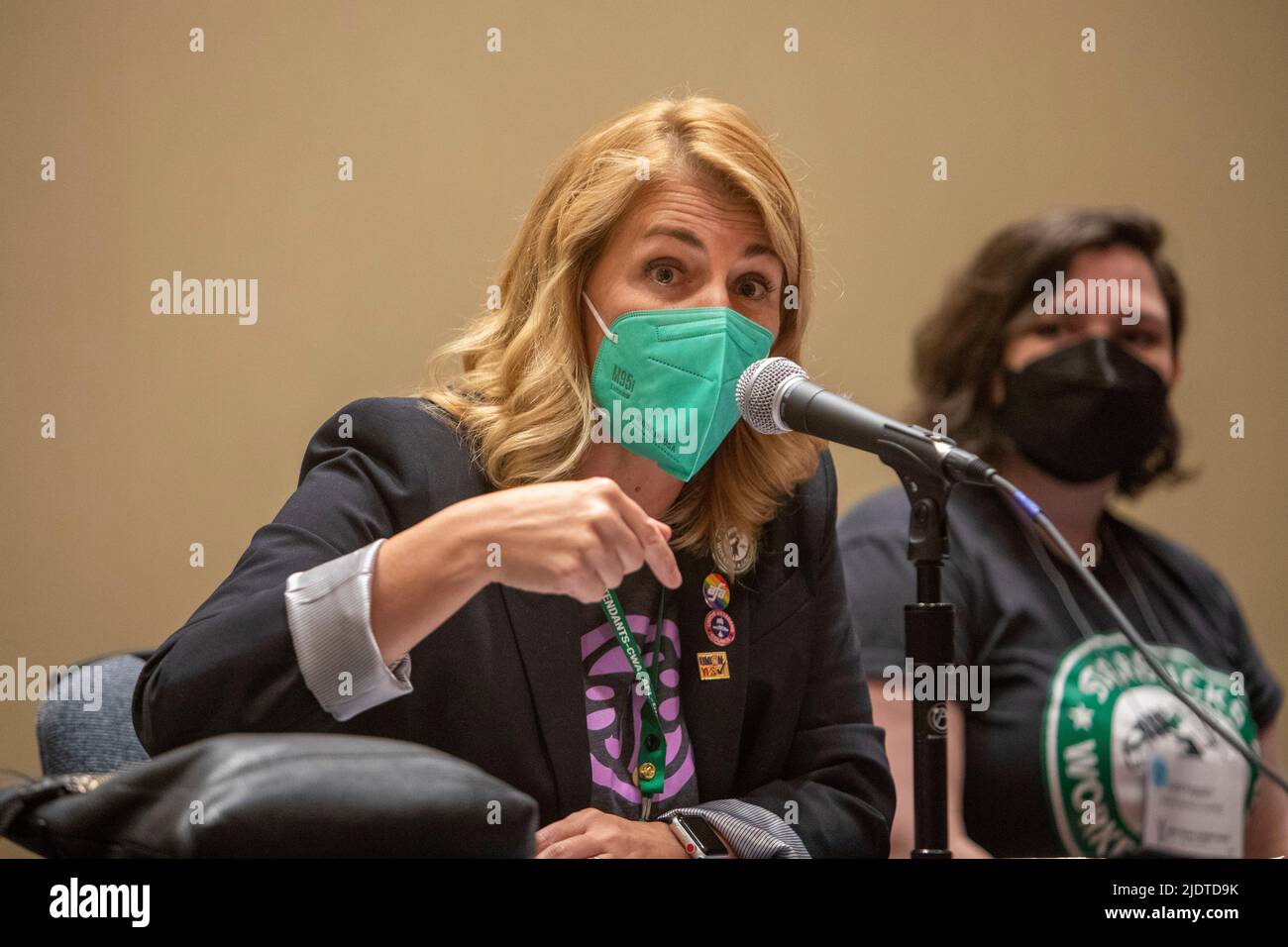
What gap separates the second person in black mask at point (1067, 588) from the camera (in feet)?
6.72

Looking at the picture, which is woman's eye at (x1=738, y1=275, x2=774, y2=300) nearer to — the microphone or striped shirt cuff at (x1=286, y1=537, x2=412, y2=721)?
the microphone

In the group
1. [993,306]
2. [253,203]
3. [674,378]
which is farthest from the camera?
[993,306]

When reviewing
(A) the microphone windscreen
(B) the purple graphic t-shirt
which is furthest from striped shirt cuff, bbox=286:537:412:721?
(A) the microphone windscreen

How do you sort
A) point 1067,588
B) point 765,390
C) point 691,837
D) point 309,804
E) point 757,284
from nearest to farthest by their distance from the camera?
point 309,804, point 765,390, point 691,837, point 757,284, point 1067,588

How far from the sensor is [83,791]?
1022 millimetres

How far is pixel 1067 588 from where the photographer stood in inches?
86.7

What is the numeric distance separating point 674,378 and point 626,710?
0.42 meters

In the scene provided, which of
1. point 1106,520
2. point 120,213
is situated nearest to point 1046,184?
point 1106,520

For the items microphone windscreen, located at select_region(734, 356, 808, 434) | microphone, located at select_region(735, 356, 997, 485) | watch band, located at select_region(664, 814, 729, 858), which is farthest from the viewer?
watch band, located at select_region(664, 814, 729, 858)

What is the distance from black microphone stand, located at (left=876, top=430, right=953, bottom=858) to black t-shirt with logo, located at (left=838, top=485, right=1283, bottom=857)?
0.79m

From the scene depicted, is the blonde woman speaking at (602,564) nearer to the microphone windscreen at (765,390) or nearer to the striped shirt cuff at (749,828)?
the striped shirt cuff at (749,828)

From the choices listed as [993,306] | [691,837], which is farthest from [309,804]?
[993,306]

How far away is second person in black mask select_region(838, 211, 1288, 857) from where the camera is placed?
2049 mm

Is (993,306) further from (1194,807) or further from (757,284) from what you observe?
(1194,807)
